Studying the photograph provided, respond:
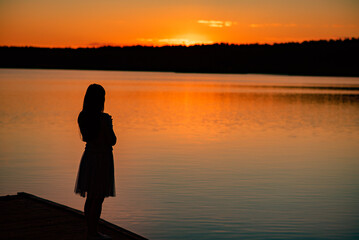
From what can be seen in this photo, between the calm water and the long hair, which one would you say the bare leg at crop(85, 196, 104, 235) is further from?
the calm water

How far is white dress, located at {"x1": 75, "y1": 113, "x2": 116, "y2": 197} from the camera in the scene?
7020 mm

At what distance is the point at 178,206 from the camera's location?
1234 centimetres

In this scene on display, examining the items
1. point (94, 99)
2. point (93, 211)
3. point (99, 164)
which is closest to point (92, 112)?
point (94, 99)

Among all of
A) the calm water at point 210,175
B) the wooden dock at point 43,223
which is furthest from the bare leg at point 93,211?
the calm water at point 210,175

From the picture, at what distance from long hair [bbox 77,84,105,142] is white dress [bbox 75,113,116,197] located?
0.28 ft

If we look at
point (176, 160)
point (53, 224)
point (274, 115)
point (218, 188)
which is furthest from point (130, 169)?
point (274, 115)

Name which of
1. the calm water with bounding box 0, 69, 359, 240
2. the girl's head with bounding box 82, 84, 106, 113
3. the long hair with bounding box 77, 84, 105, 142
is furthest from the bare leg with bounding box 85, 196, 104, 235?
the calm water with bounding box 0, 69, 359, 240

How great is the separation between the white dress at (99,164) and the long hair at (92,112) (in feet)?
0.28

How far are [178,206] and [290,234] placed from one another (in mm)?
2898

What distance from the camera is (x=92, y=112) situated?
6.90 m

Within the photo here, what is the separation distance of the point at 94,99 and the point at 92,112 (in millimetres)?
174

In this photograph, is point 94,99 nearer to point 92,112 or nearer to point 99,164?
point 92,112

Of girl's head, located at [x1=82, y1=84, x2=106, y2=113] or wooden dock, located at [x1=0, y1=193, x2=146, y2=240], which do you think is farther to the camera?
wooden dock, located at [x1=0, y1=193, x2=146, y2=240]

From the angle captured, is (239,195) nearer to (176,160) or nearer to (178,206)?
(178,206)
